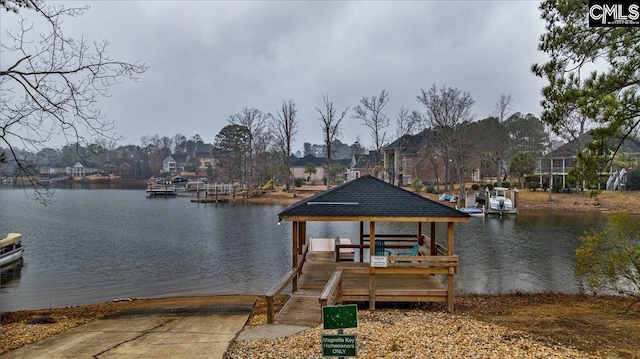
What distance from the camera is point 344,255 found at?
1628cm

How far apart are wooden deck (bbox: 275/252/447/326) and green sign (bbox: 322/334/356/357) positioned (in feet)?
12.4

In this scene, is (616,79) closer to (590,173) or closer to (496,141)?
(590,173)

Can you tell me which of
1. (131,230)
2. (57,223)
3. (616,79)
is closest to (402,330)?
(616,79)

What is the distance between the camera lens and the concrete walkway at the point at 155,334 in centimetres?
766

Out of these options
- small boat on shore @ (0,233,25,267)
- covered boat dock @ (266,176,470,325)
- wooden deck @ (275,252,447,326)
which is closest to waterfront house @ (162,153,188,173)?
small boat on shore @ (0,233,25,267)

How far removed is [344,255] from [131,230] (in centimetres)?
2075

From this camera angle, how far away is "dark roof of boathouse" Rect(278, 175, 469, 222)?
10859 millimetres

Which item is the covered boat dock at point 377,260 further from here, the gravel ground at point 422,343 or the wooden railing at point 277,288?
the gravel ground at point 422,343

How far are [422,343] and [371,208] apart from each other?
4.30 meters

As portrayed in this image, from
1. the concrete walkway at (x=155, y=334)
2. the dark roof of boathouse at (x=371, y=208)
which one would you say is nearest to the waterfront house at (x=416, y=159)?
the dark roof of boathouse at (x=371, y=208)

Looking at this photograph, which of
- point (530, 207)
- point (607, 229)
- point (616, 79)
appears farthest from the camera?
point (530, 207)

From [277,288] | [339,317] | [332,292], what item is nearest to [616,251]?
[332,292]

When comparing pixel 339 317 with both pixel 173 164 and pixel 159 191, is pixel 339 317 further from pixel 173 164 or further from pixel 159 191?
pixel 173 164

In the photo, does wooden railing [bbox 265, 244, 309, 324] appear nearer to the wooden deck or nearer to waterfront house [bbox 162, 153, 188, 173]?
the wooden deck
